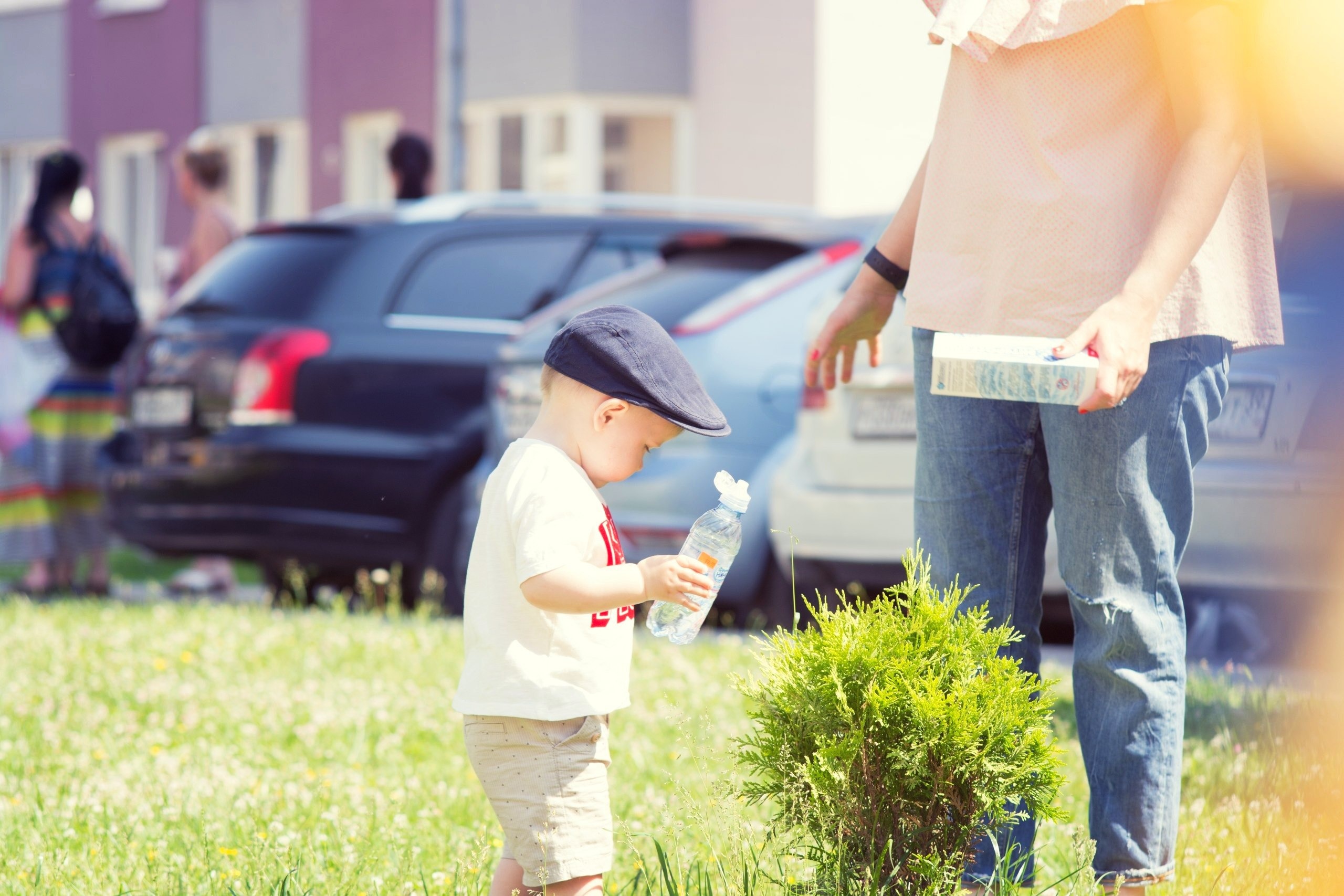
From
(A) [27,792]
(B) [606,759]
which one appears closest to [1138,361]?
(B) [606,759]

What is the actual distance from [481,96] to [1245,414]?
1454 centimetres

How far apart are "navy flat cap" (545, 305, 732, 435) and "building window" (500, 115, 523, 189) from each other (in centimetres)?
1638

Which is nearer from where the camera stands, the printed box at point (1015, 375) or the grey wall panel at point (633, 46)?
the printed box at point (1015, 375)

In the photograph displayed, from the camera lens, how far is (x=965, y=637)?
248 centimetres

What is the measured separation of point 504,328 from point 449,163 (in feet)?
25.5

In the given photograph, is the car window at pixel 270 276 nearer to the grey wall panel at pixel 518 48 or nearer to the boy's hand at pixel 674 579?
the boy's hand at pixel 674 579

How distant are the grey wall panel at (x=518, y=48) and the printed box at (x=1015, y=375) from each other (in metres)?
15.6

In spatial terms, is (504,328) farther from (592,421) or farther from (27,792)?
(592,421)

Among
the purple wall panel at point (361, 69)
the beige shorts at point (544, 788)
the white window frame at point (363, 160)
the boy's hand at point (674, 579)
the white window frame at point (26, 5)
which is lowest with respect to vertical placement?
the beige shorts at point (544, 788)

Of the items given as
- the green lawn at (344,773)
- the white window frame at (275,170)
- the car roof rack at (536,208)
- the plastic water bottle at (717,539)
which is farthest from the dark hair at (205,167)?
the white window frame at (275,170)

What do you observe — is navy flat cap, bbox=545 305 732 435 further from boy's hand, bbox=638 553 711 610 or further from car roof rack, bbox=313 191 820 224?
car roof rack, bbox=313 191 820 224

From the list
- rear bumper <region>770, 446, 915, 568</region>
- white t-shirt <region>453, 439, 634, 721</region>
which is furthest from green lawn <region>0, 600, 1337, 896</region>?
rear bumper <region>770, 446, 915, 568</region>

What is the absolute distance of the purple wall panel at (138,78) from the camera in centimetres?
2267

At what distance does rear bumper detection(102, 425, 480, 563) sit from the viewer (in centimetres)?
786
